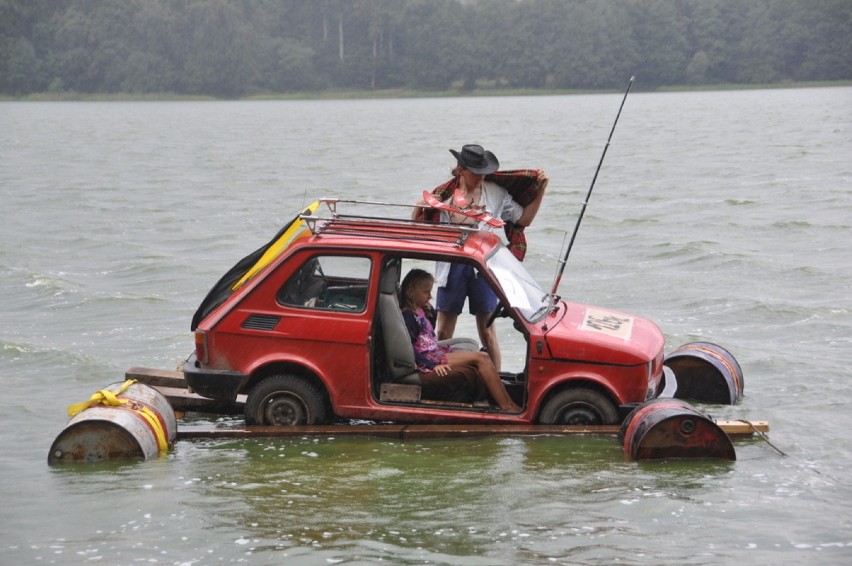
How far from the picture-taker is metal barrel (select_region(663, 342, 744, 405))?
11469 millimetres

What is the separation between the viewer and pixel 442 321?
10789 millimetres

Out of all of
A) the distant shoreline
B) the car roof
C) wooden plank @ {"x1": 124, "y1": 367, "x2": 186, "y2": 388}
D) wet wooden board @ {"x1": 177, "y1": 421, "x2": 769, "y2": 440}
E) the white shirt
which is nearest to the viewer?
wet wooden board @ {"x1": 177, "y1": 421, "x2": 769, "y2": 440}

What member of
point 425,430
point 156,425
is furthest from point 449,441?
point 156,425

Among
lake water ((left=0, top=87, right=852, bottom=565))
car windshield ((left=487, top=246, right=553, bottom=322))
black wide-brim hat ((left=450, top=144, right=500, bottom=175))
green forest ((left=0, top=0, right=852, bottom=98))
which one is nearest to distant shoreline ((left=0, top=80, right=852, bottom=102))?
green forest ((left=0, top=0, right=852, bottom=98))

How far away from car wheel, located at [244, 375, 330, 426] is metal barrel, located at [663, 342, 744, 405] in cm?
328

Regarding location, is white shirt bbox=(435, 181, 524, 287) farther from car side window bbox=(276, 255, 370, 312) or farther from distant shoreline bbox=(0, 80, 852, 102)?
distant shoreline bbox=(0, 80, 852, 102)

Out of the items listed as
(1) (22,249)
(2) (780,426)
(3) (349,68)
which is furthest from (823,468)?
(3) (349,68)

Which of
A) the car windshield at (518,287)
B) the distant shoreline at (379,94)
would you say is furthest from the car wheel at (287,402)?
the distant shoreline at (379,94)

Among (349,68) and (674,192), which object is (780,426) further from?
(349,68)

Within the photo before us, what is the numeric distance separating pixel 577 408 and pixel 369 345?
1570mm

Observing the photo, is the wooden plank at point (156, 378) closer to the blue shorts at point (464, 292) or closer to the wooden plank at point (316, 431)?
the wooden plank at point (316, 431)

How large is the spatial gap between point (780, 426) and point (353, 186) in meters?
26.8

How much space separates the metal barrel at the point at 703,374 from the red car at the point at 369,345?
4.85 feet

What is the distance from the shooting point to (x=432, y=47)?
14375cm
